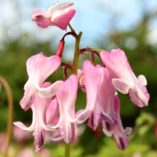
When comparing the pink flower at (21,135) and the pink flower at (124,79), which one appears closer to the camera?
the pink flower at (124,79)

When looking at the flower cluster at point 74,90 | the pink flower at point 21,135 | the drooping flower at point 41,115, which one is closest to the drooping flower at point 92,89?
the flower cluster at point 74,90

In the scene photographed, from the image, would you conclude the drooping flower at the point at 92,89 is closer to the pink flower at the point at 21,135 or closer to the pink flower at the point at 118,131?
the pink flower at the point at 118,131

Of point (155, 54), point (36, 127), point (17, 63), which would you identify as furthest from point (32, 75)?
point (155, 54)

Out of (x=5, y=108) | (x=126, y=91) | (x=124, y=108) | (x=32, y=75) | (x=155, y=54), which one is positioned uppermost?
(x=32, y=75)

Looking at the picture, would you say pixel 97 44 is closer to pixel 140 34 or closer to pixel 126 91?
pixel 140 34

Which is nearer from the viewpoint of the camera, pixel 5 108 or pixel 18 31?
pixel 5 108

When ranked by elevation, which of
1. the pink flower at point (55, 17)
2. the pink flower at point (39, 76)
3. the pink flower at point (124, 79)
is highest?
the pink flower at point (55, 17)

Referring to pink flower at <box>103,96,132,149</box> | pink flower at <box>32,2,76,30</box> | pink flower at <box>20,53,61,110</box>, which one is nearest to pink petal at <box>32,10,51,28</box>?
pink flower at <box>32,2,76,30</box>

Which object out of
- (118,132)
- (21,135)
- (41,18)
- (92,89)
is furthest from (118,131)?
(21,135)
